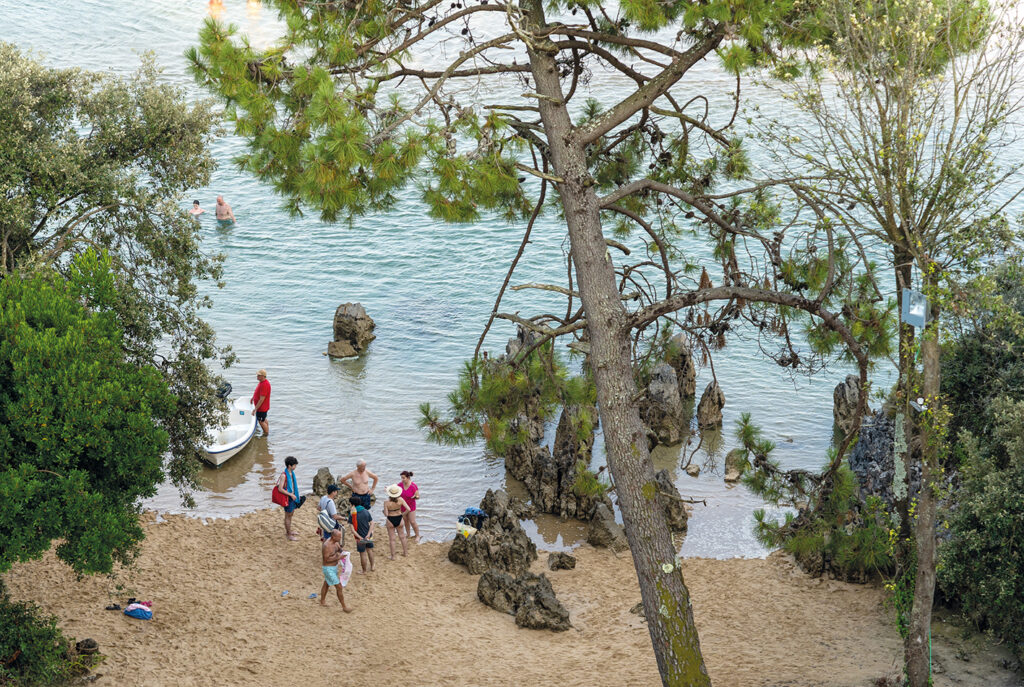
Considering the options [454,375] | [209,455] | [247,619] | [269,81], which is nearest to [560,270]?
[454,375]

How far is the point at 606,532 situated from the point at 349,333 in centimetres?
950

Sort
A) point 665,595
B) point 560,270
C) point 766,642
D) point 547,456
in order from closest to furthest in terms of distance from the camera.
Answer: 1. point 665,595
2. point 766,642
3. point 547,456
4. point 560,270

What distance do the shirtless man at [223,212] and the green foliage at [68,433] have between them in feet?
62.7

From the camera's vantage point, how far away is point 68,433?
951 centimetres

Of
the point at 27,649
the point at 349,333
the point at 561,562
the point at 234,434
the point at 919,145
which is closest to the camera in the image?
the point at 919,145

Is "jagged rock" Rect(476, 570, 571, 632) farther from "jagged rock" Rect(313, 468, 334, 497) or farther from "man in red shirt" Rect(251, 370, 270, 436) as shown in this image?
"man in red shirt" Rect(251, 370, 270, 436)

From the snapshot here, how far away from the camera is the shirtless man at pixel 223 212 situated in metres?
29.1

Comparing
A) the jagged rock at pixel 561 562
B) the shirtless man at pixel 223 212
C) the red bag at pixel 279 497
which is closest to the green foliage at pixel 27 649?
the red bag at pixel 279 497

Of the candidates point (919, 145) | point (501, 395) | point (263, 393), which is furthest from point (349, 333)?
point (919, 145)

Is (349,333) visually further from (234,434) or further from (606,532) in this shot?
(606,532)

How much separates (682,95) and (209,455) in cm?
2062

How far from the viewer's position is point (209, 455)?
56.5 ft

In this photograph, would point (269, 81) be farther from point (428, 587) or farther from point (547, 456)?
point (547, 456)

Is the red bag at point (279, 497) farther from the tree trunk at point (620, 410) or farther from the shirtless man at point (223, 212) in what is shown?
the shirtless man at point (223, 212)
